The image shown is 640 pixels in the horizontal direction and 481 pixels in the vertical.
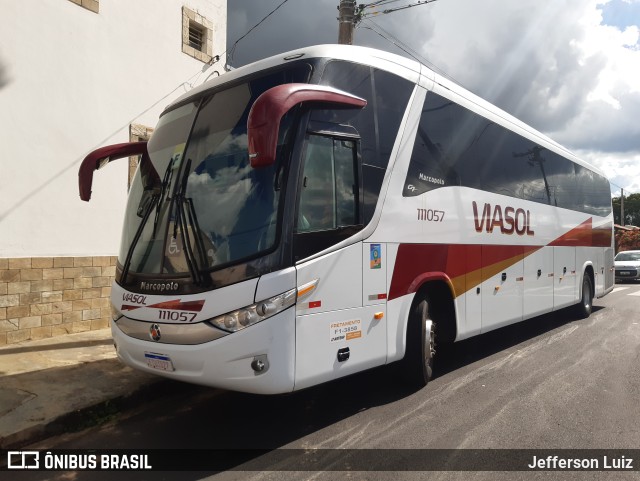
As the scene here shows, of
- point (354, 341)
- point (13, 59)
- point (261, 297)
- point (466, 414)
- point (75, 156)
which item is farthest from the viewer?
point (75, 156)

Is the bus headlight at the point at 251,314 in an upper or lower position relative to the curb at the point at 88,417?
upper

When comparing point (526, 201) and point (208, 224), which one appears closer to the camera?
point (208, 224)

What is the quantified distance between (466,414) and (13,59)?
24.8ft

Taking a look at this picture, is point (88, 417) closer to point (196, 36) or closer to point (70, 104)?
point (70, 104)

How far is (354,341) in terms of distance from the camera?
430cm

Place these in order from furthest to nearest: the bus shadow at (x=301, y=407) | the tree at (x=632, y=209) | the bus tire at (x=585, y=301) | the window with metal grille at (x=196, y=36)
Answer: the tree at (x=632, y=209) < the bus tire at (x=585, y=301) < the window with metal grille at (x=196, y=36) < the bus shadow at (x=301, y=407)

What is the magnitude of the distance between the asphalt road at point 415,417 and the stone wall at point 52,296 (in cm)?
313

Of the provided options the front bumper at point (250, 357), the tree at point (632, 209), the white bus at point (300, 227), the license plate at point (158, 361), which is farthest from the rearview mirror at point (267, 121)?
the tree at point (632, 209)

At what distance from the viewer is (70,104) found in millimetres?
7672

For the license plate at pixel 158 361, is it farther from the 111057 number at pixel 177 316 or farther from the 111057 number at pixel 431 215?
the 111057 number at pixel 431 215

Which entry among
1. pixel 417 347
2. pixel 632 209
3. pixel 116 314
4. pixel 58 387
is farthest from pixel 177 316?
pixel 632 209

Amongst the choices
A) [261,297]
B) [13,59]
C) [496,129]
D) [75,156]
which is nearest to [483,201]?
[496,129]

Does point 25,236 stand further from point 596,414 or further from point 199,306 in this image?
point 596,414

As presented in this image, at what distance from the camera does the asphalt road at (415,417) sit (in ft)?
13.0
